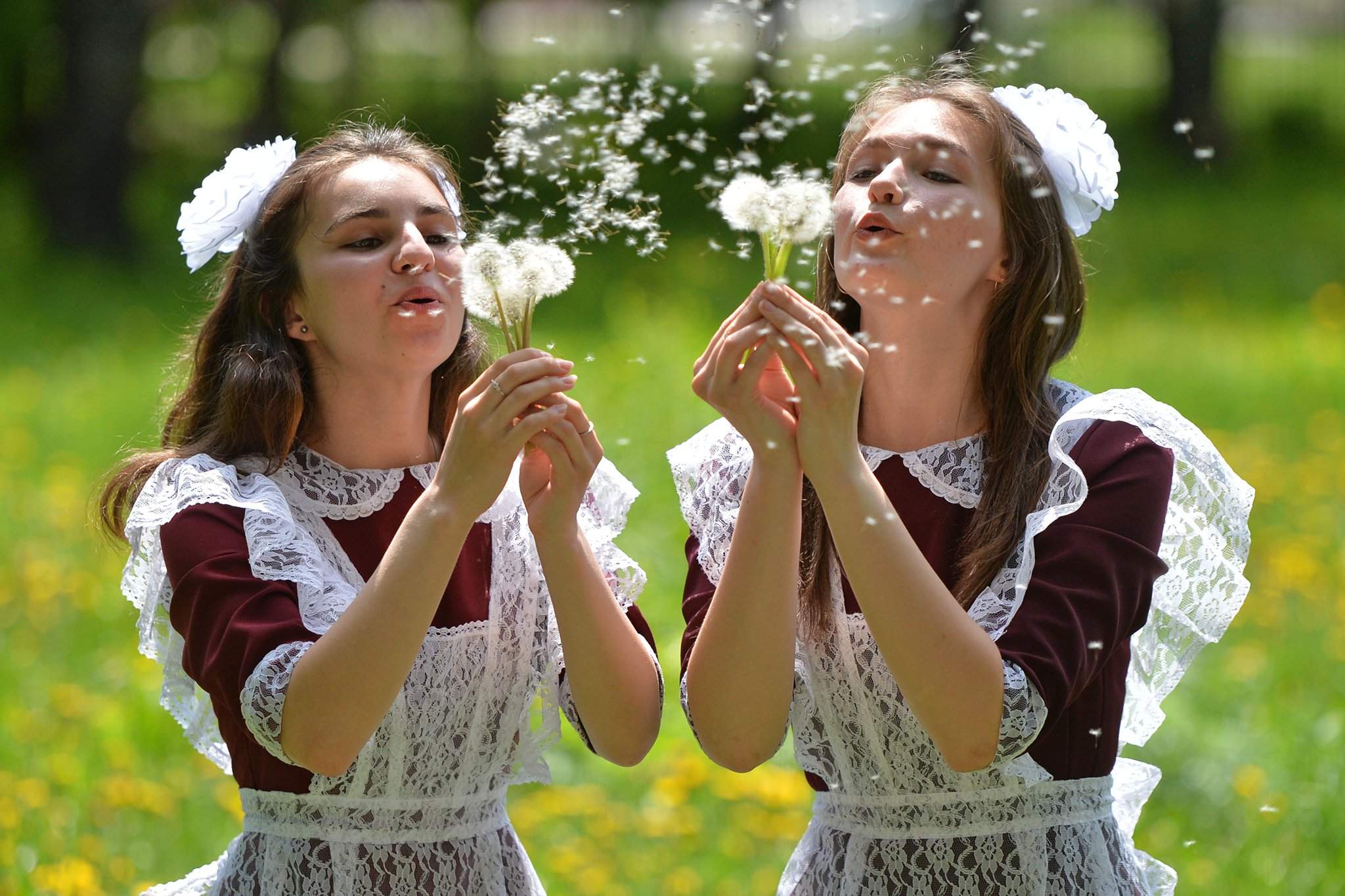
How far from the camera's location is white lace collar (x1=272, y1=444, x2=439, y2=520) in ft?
7.87

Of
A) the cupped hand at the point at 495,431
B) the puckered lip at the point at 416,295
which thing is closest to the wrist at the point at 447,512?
the cupped hand at the point at 495,431

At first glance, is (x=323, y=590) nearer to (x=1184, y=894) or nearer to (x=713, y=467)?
(x=713, y=467)

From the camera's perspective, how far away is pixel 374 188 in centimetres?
240

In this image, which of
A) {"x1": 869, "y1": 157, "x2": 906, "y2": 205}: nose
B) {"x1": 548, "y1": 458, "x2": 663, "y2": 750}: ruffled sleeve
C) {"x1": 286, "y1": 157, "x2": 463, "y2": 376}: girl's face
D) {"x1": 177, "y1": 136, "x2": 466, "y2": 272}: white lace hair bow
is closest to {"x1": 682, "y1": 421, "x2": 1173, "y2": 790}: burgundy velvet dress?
{"x1": 548, "y1": 458, "x2": 663, "y2": 750}: ruffled sleeve

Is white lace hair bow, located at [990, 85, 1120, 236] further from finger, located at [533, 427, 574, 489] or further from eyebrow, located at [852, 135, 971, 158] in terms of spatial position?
finger, located at [533, 427, 574, 489]

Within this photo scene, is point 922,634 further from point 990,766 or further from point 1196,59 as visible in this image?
point 1196,59

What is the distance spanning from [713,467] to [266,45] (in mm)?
12781

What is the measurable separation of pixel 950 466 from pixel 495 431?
694 millimetres

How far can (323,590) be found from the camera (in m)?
2.22

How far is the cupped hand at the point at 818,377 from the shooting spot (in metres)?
2.07

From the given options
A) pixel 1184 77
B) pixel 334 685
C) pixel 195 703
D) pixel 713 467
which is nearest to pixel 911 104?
pixel 713 467

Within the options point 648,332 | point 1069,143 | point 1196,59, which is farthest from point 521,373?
point 1196,59

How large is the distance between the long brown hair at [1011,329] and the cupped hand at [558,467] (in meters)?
0.38

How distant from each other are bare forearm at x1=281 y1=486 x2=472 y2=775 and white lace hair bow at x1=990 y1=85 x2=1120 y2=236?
1070 millimetres
